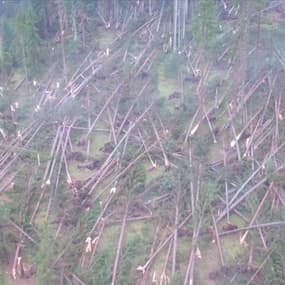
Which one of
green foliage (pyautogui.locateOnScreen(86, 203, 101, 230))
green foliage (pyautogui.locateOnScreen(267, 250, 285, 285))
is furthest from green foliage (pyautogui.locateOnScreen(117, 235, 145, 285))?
green foliage (pyautogui.locateOnScreen(267, 250, 285, 285))

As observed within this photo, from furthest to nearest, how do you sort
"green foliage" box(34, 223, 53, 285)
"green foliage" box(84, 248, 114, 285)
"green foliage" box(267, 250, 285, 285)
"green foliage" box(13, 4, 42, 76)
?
"green foliage" box(13, 4, 42, 76) → "green foliage" box(84, 248, 114, 285) → "green foliage" box(34, 223, 53, 285) → "green foliage" box(267, 250, 285, 285)

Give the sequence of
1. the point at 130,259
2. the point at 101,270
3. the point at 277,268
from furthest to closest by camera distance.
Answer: the point at 130,259 < the point at 101,270 < the point at 277,268

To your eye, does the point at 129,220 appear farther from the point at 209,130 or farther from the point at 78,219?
the point at 209,130

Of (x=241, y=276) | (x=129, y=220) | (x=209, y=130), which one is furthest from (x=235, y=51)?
(x=241, y=276)

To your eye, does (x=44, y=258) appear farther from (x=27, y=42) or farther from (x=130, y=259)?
(x=27, y=42)

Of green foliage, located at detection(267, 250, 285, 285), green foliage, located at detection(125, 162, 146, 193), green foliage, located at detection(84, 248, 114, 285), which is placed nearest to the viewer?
green foliage, located at detection(267, 250, 285, 285)

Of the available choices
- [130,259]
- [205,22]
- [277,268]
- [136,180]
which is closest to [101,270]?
[130,259]

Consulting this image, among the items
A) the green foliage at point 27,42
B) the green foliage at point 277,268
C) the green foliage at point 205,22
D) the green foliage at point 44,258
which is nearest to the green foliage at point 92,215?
the green foliage at point 44,258

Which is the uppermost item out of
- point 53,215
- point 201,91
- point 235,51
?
point 235,51

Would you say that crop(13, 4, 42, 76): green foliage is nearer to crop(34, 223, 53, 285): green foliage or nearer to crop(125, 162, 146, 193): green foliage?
crop(125, 162, 146, 193): green foliage

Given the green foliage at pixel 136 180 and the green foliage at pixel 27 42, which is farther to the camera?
the green foliage at pixel 27 42

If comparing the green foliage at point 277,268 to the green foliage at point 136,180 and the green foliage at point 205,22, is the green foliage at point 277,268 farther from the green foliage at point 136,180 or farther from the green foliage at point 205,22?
the green foliage at point 205,22
